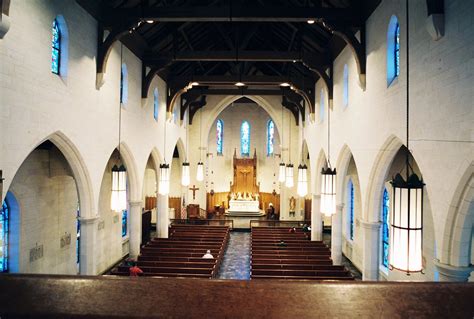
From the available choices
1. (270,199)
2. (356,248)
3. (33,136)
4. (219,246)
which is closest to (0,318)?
(33,136)

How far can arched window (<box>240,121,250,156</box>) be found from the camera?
105 ft

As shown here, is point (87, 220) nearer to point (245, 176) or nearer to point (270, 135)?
point (245, 176)

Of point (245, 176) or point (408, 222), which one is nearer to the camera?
point (408, 222)

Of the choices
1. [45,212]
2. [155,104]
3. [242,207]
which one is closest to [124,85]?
[155,104]

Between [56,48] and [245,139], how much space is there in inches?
921

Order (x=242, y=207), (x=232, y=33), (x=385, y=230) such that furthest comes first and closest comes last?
(x=242, y=207) < (x=232, y=33) < (x=385, y=230)

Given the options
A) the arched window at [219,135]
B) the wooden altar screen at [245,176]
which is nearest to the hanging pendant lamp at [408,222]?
the wooden altar screen at [245,176]

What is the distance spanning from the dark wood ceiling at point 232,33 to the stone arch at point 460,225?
580 centimetres

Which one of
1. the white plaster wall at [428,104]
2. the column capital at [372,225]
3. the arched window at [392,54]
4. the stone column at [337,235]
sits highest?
the arched window at [392,54]

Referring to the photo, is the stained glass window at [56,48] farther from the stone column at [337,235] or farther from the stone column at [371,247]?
the stone column at [337,235]

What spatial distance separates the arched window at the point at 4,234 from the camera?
1099cm

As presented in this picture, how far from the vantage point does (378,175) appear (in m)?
10.1

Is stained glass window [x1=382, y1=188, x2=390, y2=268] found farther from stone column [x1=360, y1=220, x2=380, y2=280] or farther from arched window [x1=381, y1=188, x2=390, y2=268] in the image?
stone column [x1=360, y1=220, x2=380, y2=280]

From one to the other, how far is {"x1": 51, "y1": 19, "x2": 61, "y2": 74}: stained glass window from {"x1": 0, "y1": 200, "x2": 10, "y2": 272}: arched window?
4849 millimetres
